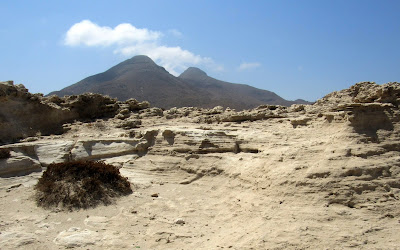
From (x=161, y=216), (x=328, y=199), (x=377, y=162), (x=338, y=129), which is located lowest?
(x=161, y=216)

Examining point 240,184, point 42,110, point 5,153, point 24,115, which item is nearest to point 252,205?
point 240,184

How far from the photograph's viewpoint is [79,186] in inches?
302

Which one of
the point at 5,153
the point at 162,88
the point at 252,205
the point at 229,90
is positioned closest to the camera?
the point at 252,205

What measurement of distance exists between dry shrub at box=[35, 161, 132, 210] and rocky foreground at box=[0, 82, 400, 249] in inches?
10.3

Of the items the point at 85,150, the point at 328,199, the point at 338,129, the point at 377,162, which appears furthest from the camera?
the point at 85,150

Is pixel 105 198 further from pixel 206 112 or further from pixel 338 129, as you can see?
pixel 206 112

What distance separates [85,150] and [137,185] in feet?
8.11

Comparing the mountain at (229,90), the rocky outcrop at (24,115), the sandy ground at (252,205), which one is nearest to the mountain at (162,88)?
the mountain at (229,90)

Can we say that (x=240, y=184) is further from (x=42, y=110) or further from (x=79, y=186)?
(x=42, y=110)

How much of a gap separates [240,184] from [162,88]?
125ft

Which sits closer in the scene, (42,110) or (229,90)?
(42,110)

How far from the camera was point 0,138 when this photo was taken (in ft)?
38.0

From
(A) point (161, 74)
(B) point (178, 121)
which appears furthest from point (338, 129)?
(A) point (161, 74)

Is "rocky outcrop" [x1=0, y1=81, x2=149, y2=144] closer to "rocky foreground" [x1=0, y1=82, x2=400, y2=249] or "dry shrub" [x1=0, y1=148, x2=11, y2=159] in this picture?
"rocky foreground" [x1=0, y1=82, x2=400, y2=249]
